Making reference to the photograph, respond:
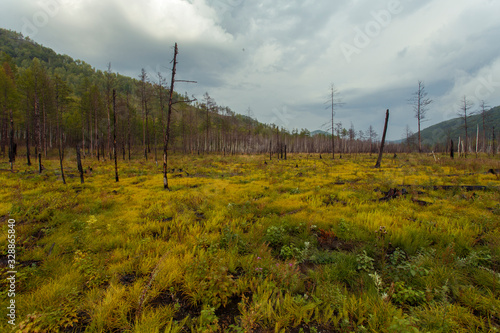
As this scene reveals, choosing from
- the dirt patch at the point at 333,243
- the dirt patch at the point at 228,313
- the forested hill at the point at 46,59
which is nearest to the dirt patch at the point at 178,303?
the dirt patch at the point at 228,313

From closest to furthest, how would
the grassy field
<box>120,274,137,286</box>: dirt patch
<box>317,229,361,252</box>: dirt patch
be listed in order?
the grassy field, <box>120,274,137,286</box>: dirt patch, <box>317,229,361,252</box>: dirt patch

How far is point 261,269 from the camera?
3.51m

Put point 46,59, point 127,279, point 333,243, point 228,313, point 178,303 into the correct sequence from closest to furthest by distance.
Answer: point 228,313
point 178,303
point 127,279
point 333,243
point 46,59

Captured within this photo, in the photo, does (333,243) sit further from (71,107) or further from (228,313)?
(71,107)

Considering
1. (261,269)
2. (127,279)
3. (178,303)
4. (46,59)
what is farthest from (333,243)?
(46,59)

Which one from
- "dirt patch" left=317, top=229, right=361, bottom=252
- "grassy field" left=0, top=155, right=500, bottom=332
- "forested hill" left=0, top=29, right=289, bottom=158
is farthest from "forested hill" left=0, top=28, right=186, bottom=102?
"dirt patch" left=317, top=229, right=361, bottom=252

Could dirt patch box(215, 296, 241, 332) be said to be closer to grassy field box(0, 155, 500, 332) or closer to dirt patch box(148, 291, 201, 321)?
grassy field box(0, 155, 500, 332)

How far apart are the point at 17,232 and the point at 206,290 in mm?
6202

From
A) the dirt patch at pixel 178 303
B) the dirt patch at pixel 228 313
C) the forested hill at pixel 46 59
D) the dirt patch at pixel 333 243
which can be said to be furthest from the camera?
the forested hill at pixel 46 59

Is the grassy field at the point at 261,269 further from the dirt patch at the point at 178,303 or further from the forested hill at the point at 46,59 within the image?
the forested hill at the point at 46,59

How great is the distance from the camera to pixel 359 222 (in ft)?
18.1

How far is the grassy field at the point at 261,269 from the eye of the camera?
2.50 m

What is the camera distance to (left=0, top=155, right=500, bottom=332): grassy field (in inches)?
98.6

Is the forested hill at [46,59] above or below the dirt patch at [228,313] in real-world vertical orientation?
above
